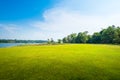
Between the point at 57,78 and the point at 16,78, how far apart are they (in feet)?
9.68

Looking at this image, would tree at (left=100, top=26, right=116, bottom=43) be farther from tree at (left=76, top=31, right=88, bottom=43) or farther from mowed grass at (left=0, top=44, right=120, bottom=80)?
mowed grass at (left=0, top=44, right=120, bottom=80)

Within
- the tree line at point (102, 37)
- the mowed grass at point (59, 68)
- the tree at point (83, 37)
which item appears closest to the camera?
the mowed grass at point (59, 68)

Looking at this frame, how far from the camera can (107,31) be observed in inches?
3342

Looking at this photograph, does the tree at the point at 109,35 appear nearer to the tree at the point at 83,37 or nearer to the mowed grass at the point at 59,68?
the tree at the point at 83,37

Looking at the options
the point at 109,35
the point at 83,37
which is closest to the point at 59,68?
the point at 109,35

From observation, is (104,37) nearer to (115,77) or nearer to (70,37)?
(70,37)

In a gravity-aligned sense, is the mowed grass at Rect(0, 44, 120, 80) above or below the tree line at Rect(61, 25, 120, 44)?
below

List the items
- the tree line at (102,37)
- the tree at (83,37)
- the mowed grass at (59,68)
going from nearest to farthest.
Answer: the mowed grass at (59,68) < the tree line at (102,37) < the tree at (83,37)

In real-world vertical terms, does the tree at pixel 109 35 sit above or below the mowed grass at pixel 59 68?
above

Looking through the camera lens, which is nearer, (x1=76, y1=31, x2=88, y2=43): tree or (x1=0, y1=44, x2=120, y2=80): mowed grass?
(x1=0, y1=44, x2=120, y2=80): mowed grass

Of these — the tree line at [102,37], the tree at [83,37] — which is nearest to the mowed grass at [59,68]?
the tree line at [102,37]

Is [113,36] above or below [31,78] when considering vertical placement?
above

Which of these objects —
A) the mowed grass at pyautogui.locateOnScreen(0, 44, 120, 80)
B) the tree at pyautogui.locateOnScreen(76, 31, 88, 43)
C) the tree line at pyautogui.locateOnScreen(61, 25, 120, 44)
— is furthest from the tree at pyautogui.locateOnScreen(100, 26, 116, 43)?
the mowed grass at pyautogui.locateOnScreen(0, 44, 120, 80)

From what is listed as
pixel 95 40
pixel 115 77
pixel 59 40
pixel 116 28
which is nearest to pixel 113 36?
pixel 116 28
